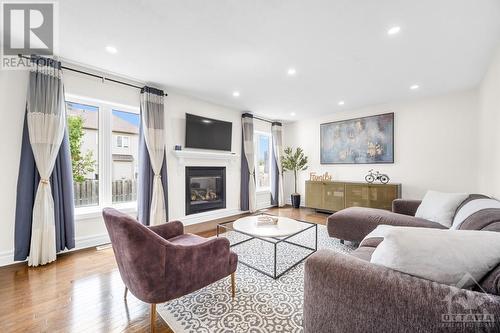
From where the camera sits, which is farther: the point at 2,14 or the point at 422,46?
the point at 422,46

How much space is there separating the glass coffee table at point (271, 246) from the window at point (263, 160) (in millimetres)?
2796

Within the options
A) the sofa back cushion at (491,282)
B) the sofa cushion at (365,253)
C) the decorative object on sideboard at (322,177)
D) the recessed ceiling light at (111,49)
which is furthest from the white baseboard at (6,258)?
the decorative object on sideboard at (322,177)

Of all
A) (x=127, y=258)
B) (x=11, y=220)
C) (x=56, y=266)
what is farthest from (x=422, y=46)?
(x=11, y=220)

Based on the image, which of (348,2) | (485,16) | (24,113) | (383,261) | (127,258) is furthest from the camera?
(24,113)

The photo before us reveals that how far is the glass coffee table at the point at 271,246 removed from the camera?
2322 mm

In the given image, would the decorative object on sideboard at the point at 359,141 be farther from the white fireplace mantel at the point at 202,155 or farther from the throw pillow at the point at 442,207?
the white fireplace mantel at the point at 202,155

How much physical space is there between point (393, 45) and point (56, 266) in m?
4.65

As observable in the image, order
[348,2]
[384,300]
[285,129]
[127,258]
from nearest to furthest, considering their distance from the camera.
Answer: [384,300]
[127,258]
[348,2]
[285,129]

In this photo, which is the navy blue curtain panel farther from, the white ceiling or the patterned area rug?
the patterned area rug

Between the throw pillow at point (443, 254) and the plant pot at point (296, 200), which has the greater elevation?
the throw pillow at point (443, 254)

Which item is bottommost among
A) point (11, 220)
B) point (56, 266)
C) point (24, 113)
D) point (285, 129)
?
point (56, 266)

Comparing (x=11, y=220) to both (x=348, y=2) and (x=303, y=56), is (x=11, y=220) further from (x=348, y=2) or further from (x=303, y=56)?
(x=348, y=2)

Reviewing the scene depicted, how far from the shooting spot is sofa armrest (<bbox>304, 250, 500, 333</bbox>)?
776mm

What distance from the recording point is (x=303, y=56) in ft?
8.48
